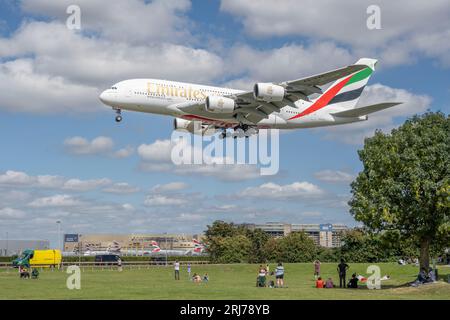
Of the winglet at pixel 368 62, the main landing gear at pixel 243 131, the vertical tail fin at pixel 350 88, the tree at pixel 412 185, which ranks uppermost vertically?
the winglet at pixel 368 62

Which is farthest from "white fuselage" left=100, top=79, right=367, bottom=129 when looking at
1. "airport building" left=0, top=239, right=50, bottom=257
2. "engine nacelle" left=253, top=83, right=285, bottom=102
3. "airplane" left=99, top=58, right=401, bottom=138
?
"airport building" left=0, top=239, right=50, bottom=257

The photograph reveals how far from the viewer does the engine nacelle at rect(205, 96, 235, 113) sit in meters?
46.3

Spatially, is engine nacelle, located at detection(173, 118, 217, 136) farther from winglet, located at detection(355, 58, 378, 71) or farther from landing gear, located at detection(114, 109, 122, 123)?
winglet, located at detection(355, 58, 378, 71)

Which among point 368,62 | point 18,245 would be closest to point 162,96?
point 368,62

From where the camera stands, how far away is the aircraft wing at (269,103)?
43.6m

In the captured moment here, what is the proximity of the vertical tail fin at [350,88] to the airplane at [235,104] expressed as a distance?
4729 millimetres

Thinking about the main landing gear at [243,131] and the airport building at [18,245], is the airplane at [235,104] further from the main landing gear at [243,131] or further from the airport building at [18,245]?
the airport building at [18,245]

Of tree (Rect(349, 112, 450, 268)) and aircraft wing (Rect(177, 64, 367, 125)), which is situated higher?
aircraft wing (Rect(177, 64, 367, 125))

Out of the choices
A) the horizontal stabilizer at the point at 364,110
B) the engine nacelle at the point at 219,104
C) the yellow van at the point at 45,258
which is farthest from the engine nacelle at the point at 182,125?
the yellow van at the point at 45,258

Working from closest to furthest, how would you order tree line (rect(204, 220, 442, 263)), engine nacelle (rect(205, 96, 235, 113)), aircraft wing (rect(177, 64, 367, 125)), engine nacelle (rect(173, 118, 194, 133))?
aircraft wing (rect(177, 64, 367, 125)), engine nacelle (rect(205, 96, 235, 113)), engine nacelle (rect(173, 118, 194, 133)), tree line (rect(204, 220, 442, 263))

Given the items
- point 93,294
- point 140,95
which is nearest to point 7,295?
point 93,294

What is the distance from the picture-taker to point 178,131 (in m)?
54.2

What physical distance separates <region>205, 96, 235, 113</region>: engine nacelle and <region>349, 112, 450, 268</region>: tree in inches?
488

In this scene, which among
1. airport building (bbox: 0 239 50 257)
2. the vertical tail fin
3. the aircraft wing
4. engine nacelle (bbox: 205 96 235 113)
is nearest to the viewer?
the aircraft wing
